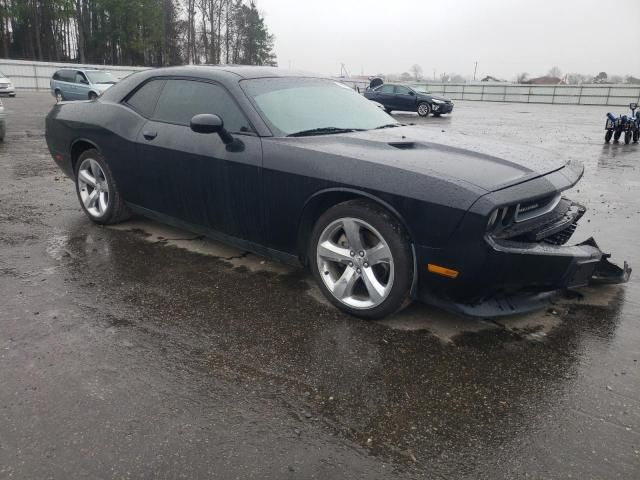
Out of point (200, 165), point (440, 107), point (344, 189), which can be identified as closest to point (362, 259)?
point (344, 189)

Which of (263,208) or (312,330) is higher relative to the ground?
(263,208)

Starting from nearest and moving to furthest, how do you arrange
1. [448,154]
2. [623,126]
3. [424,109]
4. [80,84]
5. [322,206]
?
[448,154], [322,206], [623,126], [80,84], [424,109]

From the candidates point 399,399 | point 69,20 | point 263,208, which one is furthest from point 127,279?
point 69,20

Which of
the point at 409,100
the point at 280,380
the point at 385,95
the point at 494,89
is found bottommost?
the point at 280,380

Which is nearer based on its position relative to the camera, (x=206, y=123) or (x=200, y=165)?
(x=206, y=123)

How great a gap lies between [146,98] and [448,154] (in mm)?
2724

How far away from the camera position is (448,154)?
317 cm

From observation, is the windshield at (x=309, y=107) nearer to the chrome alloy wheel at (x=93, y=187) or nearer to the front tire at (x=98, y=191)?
the front tire at (x=98, y=191)

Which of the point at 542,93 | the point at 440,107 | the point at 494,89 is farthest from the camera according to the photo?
the point at 494,89

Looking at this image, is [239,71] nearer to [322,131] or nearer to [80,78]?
[322,131]

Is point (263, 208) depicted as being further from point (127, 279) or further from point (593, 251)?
point (593, 251)

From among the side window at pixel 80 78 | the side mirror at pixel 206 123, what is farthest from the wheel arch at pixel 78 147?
the side window at pixel 80 78

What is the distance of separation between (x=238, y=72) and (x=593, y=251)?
2.83 meters

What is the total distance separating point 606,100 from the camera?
35.7 metres
